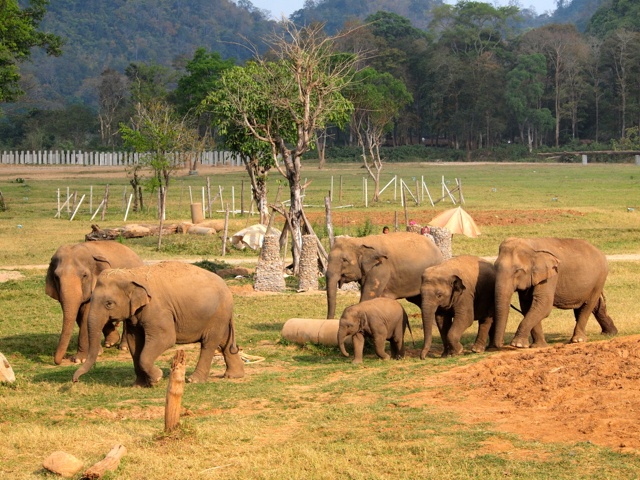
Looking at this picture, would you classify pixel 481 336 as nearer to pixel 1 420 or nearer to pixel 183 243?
pixel 1 420

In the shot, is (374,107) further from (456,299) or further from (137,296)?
(137,296)

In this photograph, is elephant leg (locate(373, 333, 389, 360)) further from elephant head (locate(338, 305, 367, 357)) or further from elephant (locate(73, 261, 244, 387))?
elephant (locate(73, 261, 244, 387))

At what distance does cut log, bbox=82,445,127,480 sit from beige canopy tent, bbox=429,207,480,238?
24144 millimetres

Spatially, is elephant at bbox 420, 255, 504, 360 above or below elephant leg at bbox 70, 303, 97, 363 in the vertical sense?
above

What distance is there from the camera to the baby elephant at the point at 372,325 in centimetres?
1560

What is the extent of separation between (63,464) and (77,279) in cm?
648

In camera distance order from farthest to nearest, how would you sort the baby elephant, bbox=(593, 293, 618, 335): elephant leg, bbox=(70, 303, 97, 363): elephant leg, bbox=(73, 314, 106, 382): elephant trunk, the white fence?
1. the white fence
2. bbox=(593, 293, 618, 335): elephant leg
3. bbox=(70, 303, 97, 363): elephant leg
4. the baby elephant
5. bbox=(73, 314, 106, 382): elephant trunk

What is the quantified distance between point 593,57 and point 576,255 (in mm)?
97679

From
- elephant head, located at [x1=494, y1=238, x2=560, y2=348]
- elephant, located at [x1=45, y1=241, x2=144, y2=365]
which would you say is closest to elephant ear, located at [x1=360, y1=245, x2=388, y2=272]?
elephant head, located at [x1=494, y1=238, x2=560, y2=348]

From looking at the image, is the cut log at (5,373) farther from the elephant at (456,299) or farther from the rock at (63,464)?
the elephant at (456,299)

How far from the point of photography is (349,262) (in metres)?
18.3

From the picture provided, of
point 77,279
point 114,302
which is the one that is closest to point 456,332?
point 114,302

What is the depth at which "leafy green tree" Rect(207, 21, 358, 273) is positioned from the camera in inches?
984

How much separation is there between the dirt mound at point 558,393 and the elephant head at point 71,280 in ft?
18.9
